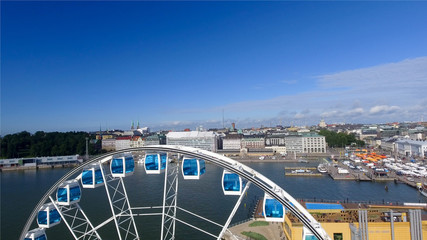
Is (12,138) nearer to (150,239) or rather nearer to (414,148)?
(150,239)

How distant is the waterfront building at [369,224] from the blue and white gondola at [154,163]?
221 inches

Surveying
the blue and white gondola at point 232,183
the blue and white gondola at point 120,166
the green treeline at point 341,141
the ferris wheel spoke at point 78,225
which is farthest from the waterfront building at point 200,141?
the blue and white gondola at point 232,183

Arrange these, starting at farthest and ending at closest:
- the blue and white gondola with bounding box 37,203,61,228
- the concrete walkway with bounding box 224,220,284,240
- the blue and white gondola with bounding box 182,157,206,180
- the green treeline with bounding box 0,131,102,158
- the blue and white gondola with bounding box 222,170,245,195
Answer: the green treeline with bounding box 0,131,102,158 < the concrete walkway with bounding box 224,220,284,240 < the blue and white gondola with bounding box 37,203,61,228 < the blue and white gondola with bounding box 182,157,206,180 < the blue and white gondola with bounding box 222,170,245,195

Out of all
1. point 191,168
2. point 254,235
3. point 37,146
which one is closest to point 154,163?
point 191,168

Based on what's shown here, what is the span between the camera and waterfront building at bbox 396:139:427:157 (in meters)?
37.1

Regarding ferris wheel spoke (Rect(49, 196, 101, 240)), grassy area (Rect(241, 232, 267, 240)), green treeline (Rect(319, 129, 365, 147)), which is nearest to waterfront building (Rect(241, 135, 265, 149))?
green treeline (Rect(319, 129, 365, 147))

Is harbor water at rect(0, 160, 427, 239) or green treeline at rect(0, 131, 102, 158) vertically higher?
green treeline at rect(0, 131, 102, 158)

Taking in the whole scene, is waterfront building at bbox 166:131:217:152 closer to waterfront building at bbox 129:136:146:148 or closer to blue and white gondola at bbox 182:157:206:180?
waterfront building at bbox 129:136:146:148

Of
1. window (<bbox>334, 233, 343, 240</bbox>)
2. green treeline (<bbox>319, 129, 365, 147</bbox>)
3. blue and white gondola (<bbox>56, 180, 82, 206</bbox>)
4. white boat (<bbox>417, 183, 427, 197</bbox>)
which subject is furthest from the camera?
green treeline (<bbox>319, 129, 365, 147</bbox>)

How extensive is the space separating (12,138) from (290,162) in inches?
1977

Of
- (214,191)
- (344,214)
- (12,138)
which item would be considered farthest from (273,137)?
(12,138)

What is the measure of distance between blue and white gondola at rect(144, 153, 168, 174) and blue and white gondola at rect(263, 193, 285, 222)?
2.78m

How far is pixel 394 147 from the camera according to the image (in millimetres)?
46031

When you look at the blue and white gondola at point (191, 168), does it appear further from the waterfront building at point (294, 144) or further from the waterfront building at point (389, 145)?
the waterfront building at point (389, 145)
